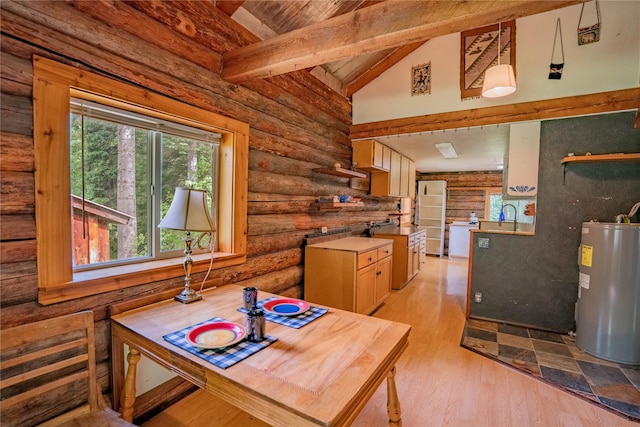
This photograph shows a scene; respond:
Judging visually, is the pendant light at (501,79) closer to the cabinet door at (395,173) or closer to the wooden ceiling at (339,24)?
the wooden ceiling at (339,24)

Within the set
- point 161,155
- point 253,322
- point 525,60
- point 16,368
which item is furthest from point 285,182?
point 525,60

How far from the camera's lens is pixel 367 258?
3.28 m

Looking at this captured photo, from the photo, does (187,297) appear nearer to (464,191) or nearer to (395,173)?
(395,173)

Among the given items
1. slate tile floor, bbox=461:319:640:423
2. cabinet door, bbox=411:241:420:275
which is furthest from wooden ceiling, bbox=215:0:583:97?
cabinet door, bbox=411:241:420:275

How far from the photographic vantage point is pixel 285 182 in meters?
3.04

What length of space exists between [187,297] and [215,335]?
58 centimetres

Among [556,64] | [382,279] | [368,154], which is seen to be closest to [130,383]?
[382,279]

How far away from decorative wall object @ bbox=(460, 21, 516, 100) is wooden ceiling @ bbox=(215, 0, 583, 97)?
4.50 feet

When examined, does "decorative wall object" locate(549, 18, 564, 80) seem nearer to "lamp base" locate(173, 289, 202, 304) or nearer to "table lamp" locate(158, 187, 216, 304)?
"table lamp" locate(158, 187, 216, 304)

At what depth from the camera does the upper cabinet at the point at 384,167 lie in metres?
4.27

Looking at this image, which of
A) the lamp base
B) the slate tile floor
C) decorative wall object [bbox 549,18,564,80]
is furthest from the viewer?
decorative wall object [bbox 549,18,564,80]

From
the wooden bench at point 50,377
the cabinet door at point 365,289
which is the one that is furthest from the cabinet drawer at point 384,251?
the wooden bench at point 50,377

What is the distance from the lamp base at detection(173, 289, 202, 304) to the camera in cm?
186

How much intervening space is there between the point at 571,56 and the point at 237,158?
3.57 m
